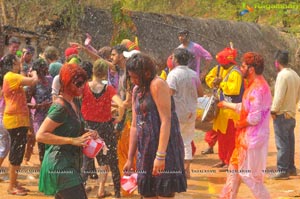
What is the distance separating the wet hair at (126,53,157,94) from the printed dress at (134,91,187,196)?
0.31ft

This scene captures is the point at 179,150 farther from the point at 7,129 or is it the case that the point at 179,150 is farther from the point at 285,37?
the point at 285,37

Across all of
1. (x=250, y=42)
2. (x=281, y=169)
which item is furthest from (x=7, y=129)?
(x=250, y=42)

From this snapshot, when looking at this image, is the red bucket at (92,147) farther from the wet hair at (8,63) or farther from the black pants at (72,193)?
the wet hair at (8,63)

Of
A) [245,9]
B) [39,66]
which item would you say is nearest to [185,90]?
[39,66]

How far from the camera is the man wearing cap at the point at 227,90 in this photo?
353 inches

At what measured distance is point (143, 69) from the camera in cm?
530

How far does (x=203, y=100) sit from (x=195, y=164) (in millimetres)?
1027

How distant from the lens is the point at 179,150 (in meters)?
5.44

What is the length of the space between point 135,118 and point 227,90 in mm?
3664

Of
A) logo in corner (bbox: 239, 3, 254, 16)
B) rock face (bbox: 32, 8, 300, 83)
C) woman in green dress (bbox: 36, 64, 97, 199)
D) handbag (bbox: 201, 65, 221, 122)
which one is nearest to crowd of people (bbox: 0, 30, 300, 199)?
woman in green dress (bbox: 36, 64, 97, 199)

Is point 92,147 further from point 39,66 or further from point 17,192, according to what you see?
point 39,66

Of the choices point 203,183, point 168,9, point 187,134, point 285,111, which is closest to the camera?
point 187,134

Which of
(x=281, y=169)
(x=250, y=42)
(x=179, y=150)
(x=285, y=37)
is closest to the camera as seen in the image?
(x=179, y=150)

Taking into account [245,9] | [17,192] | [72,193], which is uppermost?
[245,9]
